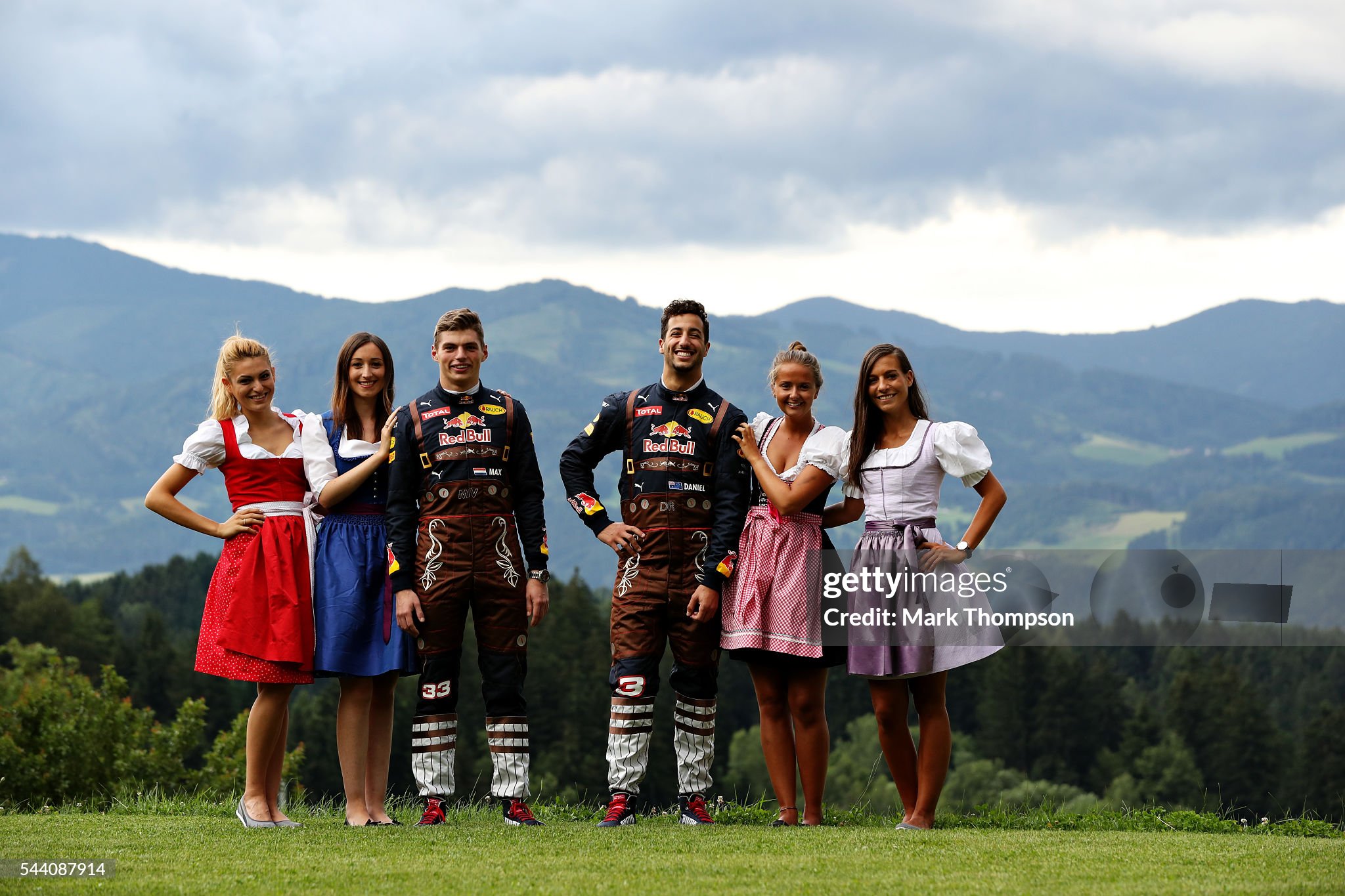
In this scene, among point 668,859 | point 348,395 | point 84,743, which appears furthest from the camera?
point 84,743

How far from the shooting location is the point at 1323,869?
5.02 metres

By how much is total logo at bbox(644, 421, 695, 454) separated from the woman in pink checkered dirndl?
0.25 meters

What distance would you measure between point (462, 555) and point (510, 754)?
1.03m

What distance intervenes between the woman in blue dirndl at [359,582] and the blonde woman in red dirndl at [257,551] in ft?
0.41

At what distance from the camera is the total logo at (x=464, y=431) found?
674 cm

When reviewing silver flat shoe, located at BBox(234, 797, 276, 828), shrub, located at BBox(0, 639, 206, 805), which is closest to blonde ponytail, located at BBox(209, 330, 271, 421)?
silver flat shoe, located at BBox(234, 797, 276, 828)

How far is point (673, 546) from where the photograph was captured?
675 centimetres

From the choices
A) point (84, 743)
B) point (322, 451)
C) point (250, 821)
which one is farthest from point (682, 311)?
point (84, 743)

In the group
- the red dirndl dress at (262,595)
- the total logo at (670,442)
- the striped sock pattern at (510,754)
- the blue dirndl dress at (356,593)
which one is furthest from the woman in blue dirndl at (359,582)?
the total logo at (670,442)

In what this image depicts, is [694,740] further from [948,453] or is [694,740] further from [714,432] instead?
[948,453]

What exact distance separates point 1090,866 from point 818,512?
227 cm

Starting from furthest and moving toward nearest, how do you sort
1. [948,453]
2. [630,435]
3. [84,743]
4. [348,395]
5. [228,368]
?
[84,743], [348,395], [630,435], [228,368], [948,453]

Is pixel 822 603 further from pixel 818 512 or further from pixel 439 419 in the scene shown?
pixel 439 419

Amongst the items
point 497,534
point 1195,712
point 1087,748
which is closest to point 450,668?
point 497,534
